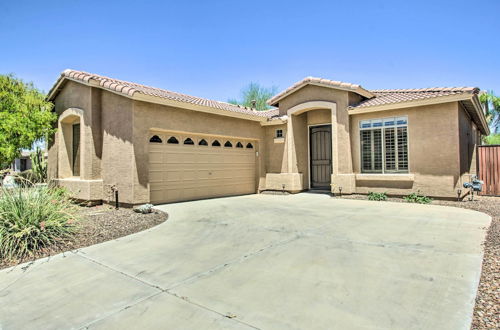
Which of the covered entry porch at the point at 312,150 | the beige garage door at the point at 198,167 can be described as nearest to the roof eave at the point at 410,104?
the covered entry porch at the point at 312,150

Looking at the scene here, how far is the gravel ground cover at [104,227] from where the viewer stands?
5783 mm

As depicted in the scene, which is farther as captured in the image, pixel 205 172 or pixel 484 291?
pixel 205 172

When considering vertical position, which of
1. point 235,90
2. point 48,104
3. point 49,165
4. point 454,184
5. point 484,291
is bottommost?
point 484,291

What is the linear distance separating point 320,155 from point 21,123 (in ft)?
41.8

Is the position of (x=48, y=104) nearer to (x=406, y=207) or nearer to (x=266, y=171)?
(x=266, y=171)

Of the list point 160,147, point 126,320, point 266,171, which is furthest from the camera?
point 266,171

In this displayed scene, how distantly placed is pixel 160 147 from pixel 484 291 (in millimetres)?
9851

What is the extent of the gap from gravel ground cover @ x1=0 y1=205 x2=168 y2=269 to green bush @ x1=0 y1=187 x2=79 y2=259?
16cm

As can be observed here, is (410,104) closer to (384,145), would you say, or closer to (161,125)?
(384,145)

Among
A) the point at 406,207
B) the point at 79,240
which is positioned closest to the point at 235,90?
the point at 406,207

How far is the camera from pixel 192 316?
10.5 ft

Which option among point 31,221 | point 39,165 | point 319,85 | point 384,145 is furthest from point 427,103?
point 39,165

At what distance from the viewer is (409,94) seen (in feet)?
40.6

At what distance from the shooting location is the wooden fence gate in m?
14.4
